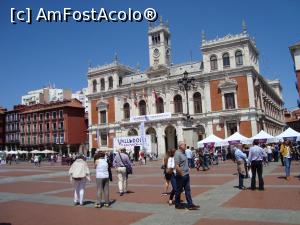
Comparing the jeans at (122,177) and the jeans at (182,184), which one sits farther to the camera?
the jeans at (122,177)

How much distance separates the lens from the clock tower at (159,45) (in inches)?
2234

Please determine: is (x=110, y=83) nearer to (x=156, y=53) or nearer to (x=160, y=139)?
(x=156, y=53)

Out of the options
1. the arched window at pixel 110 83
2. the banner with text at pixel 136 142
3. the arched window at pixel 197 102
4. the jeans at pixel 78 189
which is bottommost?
the jeans at pixel 78 189

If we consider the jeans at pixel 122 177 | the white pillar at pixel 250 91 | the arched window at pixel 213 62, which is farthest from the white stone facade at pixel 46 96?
the jeans at pixel 122 177

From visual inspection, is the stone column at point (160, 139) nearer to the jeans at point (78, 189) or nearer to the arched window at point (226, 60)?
the arched window at point (226, 60)

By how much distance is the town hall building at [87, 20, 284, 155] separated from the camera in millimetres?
46594

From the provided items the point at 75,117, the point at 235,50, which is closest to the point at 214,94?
the point at 235,50

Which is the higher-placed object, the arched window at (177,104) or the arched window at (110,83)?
the arched window at (110,83)

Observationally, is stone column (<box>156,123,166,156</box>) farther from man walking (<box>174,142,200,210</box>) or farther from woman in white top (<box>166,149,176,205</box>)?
man walking (<box>174,142,200,210</box>)

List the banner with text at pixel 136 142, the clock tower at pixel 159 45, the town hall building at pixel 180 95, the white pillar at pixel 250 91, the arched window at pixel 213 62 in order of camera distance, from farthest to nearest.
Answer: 1. the clock tower at pixel 159 45
2. the arched window at pixel 213 62
3. the town hall building at pixel 180 95
4. the white pillar at pixel 250 91
5. the banner with text at pixel 136 142

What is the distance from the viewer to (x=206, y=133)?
48.2m

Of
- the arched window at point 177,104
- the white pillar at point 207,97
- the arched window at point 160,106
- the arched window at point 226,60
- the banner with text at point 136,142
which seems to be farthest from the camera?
the arched window at point 160,106

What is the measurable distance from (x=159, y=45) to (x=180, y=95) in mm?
11325

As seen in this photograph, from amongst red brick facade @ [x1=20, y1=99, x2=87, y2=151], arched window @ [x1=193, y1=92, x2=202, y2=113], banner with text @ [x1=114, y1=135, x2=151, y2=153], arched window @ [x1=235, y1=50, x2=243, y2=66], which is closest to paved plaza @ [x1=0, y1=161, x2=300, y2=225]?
banner with text @ [x1=114, y1=135, x2=151, y2=153]
